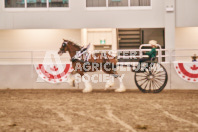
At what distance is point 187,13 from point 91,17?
4.25m

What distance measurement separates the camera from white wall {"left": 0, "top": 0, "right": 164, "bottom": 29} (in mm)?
19406

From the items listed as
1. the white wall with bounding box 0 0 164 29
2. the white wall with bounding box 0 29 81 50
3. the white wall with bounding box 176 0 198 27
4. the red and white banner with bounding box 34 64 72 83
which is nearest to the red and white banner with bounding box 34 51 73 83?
the red and white banner with bounding box 34 64 72 83

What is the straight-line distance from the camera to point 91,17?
1947cm

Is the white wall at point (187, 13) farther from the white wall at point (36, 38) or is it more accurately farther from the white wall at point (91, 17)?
the white wall at point (36, 38)

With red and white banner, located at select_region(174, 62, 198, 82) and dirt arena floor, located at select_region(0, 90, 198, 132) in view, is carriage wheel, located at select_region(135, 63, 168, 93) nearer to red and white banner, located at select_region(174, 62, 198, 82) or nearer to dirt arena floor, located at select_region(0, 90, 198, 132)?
dirt arena floor, located at select_region(0, 90, 198, 132)

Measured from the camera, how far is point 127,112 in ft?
36.4

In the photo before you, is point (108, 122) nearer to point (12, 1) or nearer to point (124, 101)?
point (124, 101)

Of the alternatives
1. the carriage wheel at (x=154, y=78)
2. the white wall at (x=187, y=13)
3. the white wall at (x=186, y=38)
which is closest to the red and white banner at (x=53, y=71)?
the carriage wheel at (x=154, y=78)

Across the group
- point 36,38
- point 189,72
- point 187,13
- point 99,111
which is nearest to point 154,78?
point 189,72

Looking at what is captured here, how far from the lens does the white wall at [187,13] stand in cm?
1916

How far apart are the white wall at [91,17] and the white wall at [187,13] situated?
29.2 inches

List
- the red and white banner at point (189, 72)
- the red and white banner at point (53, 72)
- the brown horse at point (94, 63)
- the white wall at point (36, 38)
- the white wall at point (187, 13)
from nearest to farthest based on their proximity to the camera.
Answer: the brown horse at point (94, 63)
the red and white banner at point (189, 72)
the red and white banner at point (53, 72)
the white wall at point (187, 13)
the white wall at point (36, 38)

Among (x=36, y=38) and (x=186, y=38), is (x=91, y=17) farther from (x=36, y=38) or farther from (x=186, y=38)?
(x=186, y=38)

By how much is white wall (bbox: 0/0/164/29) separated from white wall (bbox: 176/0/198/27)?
2.44ft
